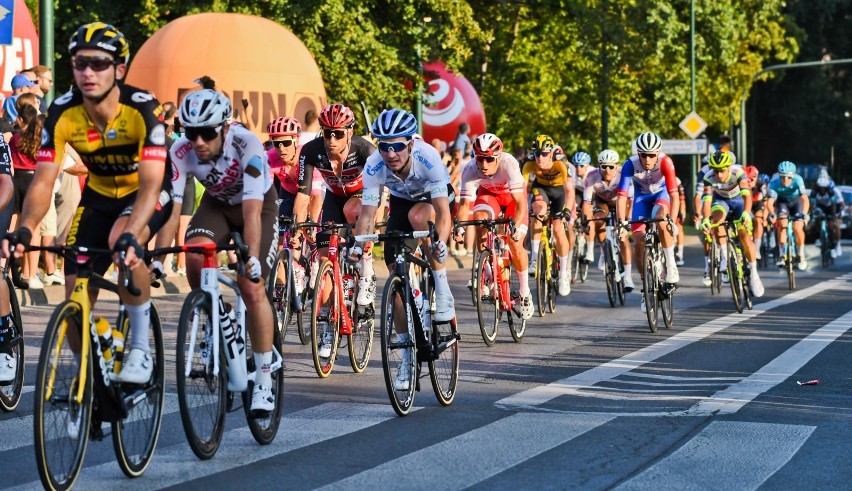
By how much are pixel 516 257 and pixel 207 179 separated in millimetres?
6759

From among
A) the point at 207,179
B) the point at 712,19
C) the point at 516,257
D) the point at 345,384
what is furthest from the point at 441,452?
the point at 712,19

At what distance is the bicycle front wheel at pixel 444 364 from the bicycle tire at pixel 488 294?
3.43 m

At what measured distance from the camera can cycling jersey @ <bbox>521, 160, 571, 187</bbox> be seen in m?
18.3

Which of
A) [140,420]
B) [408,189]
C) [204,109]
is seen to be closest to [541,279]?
[408,189]

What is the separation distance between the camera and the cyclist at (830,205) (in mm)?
28703

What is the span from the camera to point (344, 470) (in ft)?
24.1

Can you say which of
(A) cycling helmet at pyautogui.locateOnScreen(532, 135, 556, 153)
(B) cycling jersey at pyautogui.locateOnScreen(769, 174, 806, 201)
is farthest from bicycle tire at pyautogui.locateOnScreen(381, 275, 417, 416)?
(B) cycling jersey at pyautogui.locateOnScreen(769, 174, 806, 201)

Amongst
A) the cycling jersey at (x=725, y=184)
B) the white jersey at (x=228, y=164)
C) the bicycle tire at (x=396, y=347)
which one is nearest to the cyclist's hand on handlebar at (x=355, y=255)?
the bicycle tire at (x=396, y=347)

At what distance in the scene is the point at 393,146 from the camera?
997 cm

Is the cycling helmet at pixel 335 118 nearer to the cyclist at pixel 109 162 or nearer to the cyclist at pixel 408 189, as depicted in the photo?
the cyclist at pixel 408 189

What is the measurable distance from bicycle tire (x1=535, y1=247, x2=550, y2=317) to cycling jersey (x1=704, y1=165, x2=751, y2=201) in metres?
2.48

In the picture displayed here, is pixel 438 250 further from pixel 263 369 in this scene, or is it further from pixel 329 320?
pixel 329 320

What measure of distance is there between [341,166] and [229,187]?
12.6 ft

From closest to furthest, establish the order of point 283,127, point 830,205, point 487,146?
point 283,127
point 487,146
point 830,205
